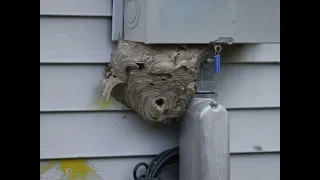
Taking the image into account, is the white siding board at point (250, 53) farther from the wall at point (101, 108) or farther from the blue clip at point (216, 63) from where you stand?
the blue clip at point (216, 63)

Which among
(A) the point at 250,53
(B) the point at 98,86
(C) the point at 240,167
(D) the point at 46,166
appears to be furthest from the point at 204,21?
(D) the point at 46,166

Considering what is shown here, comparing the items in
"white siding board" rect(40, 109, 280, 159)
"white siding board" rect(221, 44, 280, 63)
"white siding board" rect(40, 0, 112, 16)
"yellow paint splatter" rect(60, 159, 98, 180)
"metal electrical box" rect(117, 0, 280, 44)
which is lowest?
"yellow paint splatter" rect(60, 159, 98, 180)

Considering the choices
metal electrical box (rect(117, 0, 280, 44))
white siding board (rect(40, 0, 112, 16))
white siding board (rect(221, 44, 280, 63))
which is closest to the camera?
metal electrical box (rect(117, 0, 280, 44))

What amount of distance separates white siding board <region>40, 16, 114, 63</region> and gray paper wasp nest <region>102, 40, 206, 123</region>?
0.25 feet

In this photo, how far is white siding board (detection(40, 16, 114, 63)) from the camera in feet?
6.41

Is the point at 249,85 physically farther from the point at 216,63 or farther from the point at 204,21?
the point at 204,21

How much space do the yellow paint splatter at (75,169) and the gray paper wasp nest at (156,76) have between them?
0.26 metres

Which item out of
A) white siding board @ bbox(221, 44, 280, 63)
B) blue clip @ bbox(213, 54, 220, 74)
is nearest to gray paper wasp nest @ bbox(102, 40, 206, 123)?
blue clip @ bbox(213, 54, 220, 74)

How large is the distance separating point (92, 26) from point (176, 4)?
1.17 ft

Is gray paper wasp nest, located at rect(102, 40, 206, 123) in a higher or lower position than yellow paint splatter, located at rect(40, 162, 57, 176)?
higher

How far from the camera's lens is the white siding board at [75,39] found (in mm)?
1954

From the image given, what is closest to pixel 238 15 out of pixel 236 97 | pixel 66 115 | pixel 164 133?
pixel 236 97

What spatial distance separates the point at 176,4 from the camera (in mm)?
1767

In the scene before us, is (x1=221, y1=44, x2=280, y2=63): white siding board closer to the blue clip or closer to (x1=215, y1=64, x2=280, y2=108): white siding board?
(x1=215, y1=64, x2=280, y2=108): white siding board
